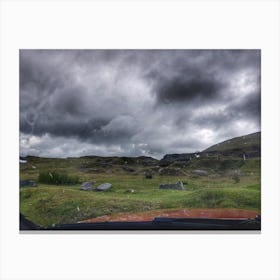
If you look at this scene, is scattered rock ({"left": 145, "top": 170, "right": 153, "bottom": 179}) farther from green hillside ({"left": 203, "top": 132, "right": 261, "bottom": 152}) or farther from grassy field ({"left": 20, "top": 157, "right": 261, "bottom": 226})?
green hillside ({"left": 203, "top": 132, "right": 261, "bottom": 152})

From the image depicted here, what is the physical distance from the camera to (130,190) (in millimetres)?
5855

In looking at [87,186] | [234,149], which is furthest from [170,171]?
[87,186]

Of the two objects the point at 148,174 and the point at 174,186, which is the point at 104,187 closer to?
the point at 148,174

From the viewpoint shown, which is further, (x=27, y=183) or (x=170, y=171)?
(x=170, y=171)

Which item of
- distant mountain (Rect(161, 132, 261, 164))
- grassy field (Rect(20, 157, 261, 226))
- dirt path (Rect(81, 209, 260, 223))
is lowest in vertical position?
dirt path (Rect(81, 209, 260, 223))

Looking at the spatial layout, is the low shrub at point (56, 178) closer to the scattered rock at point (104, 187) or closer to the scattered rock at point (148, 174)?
the scattered rock at point (104, 187)

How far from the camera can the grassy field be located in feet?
18.6

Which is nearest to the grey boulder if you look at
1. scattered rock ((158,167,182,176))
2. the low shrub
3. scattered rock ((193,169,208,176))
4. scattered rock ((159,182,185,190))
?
scattered rock ((159,182,185,190))
